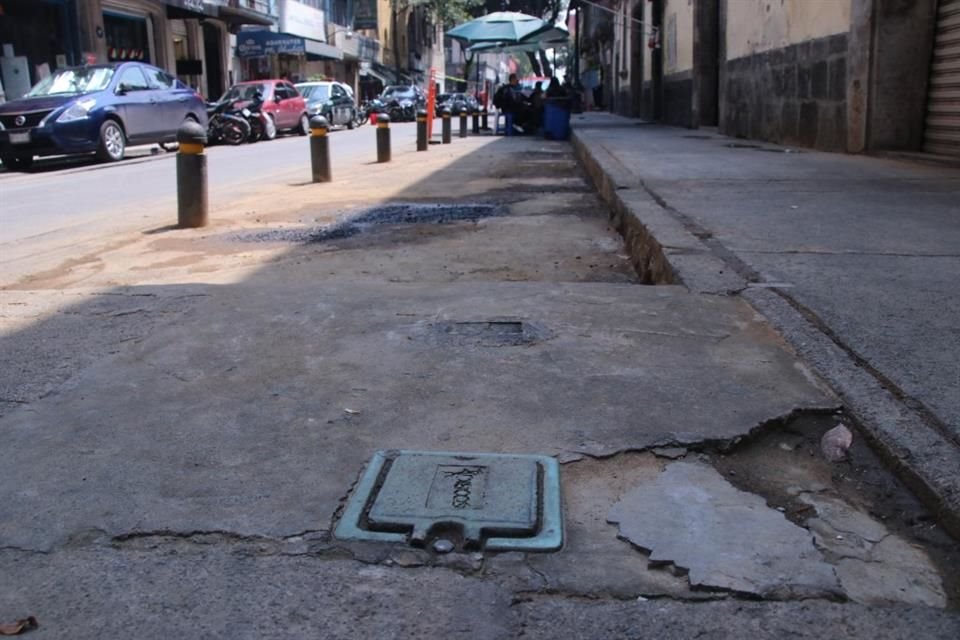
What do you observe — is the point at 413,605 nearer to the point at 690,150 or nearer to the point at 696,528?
the point at 696,528

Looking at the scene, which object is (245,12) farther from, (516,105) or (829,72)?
(829,72)

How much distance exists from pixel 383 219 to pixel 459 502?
5680mm

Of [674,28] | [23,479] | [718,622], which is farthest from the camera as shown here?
[674,28]

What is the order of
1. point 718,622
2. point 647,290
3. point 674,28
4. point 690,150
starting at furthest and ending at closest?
point 674,28 → point 690,150 → point 647,290 → point 718,622

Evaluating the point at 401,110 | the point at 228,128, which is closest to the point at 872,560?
the point at 228,128

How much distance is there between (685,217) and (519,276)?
1.24 meters

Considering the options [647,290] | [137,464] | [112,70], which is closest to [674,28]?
[112,70]

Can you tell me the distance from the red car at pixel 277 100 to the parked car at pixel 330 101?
1705 millimetres

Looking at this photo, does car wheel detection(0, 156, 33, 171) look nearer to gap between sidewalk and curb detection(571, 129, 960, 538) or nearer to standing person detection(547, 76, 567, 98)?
standing person detection(547, 76, 567, 98)

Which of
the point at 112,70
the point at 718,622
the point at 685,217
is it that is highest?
the point at 112,70

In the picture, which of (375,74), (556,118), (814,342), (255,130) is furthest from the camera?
(375,74)

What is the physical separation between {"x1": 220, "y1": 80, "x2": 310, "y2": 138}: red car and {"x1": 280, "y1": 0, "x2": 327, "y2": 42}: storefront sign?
14.7m

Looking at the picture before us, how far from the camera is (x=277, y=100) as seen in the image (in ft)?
72.8

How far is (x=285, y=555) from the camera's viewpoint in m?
1.92
